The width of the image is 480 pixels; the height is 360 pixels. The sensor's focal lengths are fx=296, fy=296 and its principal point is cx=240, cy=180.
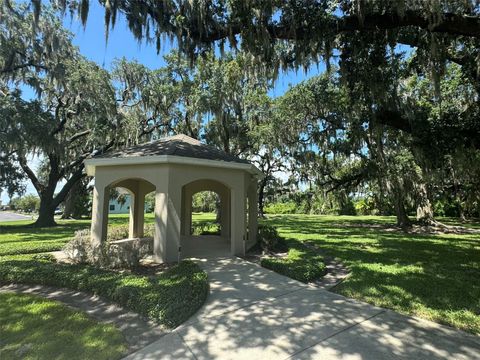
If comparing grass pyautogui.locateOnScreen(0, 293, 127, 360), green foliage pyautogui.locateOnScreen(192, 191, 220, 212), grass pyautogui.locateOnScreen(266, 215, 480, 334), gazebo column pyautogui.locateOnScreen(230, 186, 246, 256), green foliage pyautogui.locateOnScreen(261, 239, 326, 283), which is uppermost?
green foliage pyautogui.locateOnScreen(192, 191, 220, 212)

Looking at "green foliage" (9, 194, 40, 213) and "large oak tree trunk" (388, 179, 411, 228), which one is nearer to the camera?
"large oak tree trunk" (388, 179, 411, 228)

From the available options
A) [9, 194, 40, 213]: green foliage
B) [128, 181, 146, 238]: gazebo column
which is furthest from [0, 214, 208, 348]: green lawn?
[9, 194, 40, 213]: green foliage

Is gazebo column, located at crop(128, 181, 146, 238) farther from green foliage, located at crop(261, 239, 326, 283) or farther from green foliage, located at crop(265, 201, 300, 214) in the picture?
green foliage, located at crop(265, 201, 300, 214)

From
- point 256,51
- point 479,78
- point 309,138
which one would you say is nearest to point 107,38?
point 256,51

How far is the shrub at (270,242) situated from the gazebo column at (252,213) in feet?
0.75

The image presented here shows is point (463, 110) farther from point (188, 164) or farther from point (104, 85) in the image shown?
point (104, 85)

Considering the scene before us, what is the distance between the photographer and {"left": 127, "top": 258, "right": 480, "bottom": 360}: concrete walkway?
3.27 metres

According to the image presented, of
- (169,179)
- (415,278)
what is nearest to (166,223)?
(169,179)

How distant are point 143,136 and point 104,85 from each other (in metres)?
4.27

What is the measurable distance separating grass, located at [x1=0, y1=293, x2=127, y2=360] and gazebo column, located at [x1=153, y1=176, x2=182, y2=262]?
2987 millimetres

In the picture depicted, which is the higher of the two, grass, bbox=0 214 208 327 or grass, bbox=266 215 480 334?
grass, bbox=0 214 208 327

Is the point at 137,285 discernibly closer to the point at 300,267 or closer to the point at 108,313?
the point at 108,313

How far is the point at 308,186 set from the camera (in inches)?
1045

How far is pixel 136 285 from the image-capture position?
5113 millimetres
